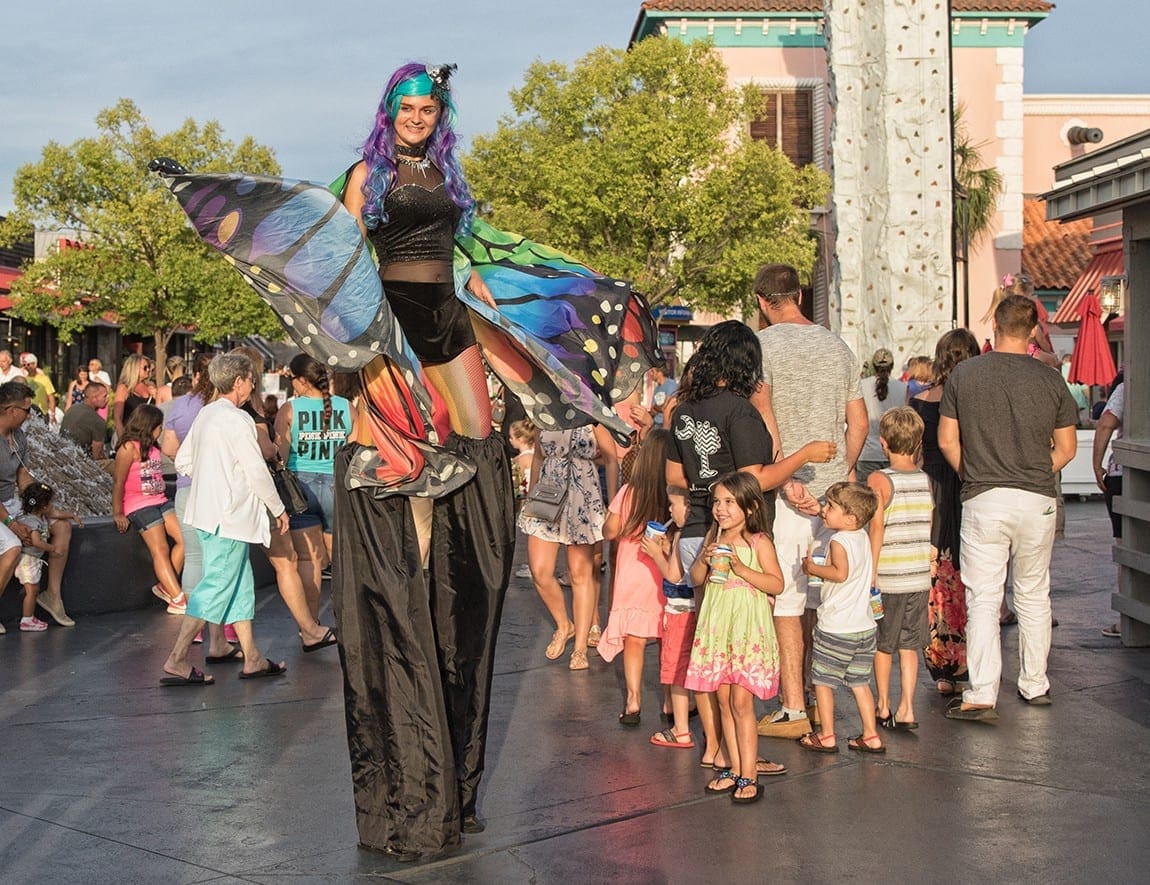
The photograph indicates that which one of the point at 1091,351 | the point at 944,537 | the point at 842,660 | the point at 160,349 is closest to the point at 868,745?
the point at 842,660

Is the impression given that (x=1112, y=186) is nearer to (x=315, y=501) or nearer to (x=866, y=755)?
(x=866, y=755)

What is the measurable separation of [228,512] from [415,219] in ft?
12.6

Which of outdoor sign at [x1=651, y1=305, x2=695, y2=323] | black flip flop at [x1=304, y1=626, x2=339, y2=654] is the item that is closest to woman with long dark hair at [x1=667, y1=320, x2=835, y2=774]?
black flip flop at [x1=304, y1=626, x2=339, y2=654]

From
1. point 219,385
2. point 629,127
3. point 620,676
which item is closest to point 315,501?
point 219,385

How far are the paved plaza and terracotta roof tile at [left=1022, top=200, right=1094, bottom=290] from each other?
103ft

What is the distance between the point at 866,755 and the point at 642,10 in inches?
1396

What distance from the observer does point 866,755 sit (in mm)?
6344

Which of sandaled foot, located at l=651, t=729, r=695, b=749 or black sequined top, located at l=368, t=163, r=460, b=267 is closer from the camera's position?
black sequined top, located at l=368, t=163, r=460, b=267

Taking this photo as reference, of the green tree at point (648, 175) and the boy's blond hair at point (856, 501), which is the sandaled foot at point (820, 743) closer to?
the boy's blond hair at point (856, 501)

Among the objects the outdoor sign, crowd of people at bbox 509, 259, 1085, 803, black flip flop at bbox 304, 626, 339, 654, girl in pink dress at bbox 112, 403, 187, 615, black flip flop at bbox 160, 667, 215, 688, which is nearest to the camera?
crowd of people at bbox 509, 259, 1085, 803

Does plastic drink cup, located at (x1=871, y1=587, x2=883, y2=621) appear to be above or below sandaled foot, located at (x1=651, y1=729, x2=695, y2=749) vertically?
above

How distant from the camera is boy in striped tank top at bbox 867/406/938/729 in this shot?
687 centimetres

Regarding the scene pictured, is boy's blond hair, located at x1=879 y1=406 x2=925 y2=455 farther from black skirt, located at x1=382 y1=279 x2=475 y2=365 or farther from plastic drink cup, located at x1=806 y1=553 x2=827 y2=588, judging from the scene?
black skirt, located at x1=382 y1=279 x2=475 y2=365

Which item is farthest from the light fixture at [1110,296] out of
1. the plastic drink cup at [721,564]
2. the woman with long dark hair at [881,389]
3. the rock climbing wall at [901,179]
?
the plastic drink cup at [721,564]
